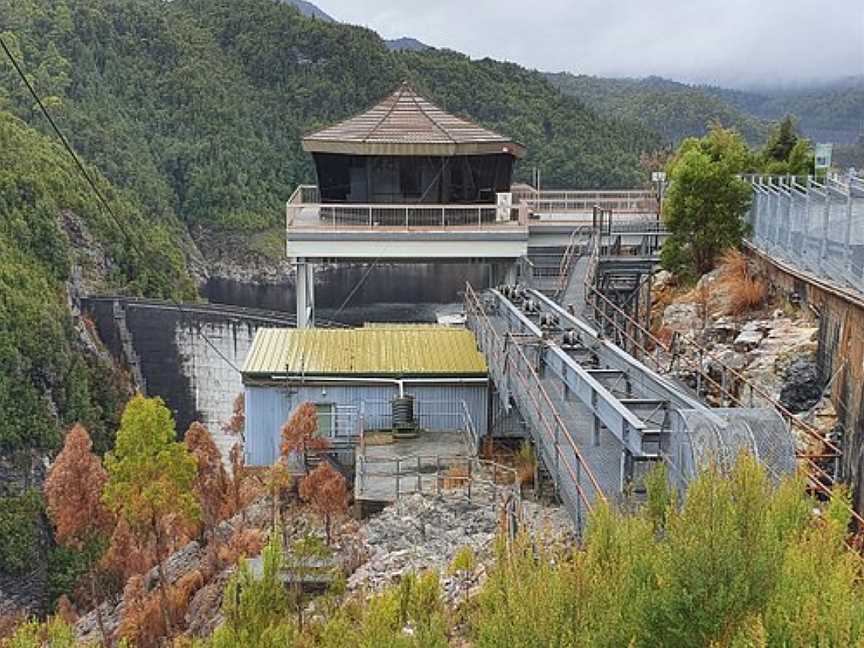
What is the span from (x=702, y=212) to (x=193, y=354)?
2193cm

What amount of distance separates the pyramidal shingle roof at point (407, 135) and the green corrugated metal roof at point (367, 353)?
7323 mm

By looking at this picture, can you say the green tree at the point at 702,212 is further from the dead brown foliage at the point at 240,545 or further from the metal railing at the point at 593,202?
the dead brown foliage at the point at 240,545

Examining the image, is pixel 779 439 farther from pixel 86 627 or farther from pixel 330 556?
pixel 86 627

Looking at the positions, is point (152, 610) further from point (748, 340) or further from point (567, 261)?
point (567, 261)

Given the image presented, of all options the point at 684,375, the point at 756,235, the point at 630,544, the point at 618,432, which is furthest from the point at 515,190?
the point at 630,544

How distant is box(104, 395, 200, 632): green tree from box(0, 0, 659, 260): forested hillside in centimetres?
7133

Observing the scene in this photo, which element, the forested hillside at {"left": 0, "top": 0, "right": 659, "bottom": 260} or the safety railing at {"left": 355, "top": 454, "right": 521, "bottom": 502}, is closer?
the safety railing at {"left": 355, "top": 454, "right": 521, "bottom": 502}

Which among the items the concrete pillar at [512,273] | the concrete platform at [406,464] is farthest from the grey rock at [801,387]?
the concrete pillar at [512,273]

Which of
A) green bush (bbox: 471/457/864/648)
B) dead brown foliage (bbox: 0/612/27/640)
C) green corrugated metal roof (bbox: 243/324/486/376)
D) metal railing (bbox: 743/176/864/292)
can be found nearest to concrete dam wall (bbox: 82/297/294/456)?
dead brown foliage (bbox: 0/612/27/640)

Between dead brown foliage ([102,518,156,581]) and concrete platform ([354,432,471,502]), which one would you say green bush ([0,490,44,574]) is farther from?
concrete platform ([354,432,471,502])

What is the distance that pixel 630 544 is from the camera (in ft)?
18.1

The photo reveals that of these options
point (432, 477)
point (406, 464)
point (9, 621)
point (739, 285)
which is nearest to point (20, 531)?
point (9, 621)

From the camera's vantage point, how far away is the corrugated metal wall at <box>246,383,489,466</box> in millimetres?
17953

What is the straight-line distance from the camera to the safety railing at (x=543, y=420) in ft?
29.7
